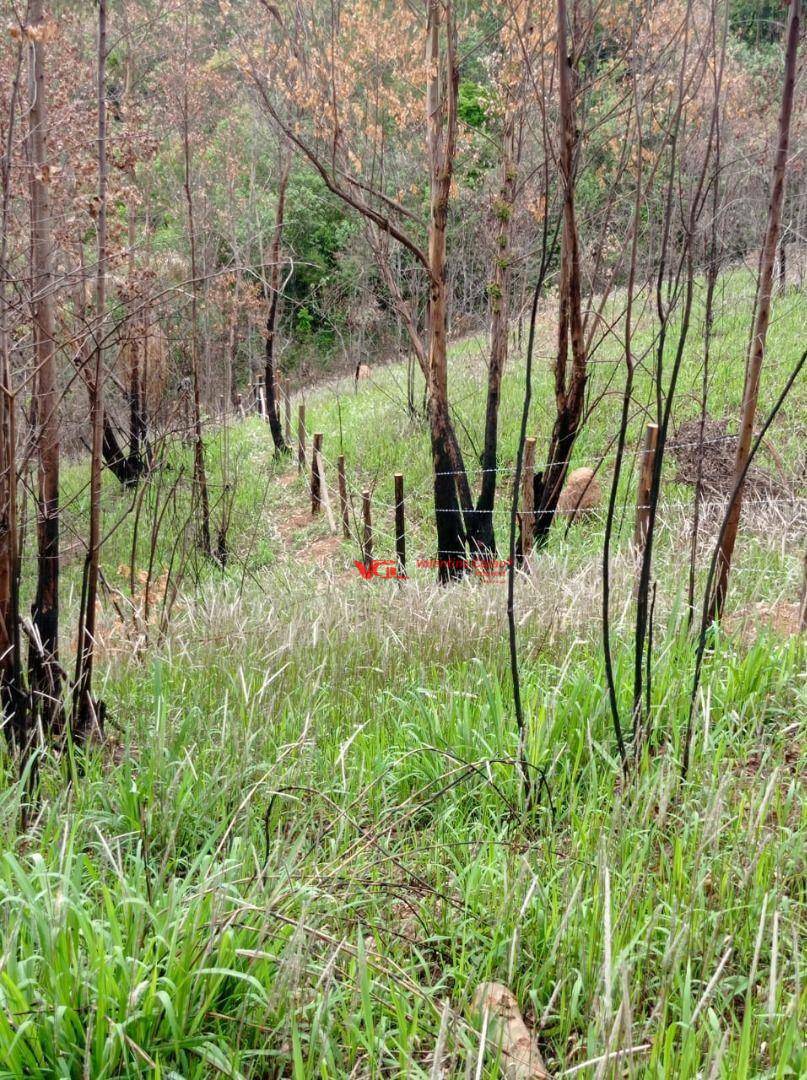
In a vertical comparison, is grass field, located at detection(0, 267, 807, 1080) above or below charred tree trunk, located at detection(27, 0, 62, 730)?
below

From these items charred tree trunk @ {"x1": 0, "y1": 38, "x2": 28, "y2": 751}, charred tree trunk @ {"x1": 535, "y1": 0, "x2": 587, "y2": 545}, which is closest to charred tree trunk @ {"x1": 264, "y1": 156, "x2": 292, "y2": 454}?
charred tree trunk @ {"x1": 535, "y1": 0, "x2": 587, "y2": 545}

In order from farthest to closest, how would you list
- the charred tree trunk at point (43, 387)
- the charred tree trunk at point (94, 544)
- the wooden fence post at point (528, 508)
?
the wooden fence post at point (528, 508) → the charred tree trunk at point (43, 387) → the charred tree trunk at point (94, 544)

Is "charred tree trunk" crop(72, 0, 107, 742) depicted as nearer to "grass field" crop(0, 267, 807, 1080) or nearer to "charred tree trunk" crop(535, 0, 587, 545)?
"grass field" crop(0, 267, 807, 1080)

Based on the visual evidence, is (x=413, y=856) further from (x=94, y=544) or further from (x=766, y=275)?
(x=766, y=275)

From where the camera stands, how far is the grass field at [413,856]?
1.58m

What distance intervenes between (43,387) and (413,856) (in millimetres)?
Result: 2209

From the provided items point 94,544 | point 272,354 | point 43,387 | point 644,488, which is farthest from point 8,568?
point 272,354

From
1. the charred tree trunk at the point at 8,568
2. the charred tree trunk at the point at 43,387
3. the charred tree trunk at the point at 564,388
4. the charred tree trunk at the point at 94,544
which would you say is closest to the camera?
the charred tree trunk at the point at 8,568

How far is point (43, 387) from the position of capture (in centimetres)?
328

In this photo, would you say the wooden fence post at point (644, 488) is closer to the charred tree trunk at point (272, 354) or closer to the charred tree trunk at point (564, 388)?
the charred tree trunk at point (564, 388)

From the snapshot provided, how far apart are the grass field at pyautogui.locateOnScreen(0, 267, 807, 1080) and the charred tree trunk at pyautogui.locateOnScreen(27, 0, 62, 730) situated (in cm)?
32

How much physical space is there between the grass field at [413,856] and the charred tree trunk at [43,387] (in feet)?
1.06

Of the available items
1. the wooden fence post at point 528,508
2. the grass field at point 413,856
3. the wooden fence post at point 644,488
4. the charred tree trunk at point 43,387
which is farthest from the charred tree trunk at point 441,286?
the charred tree trunk at point 43,387

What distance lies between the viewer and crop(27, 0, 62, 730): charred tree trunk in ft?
10.2
